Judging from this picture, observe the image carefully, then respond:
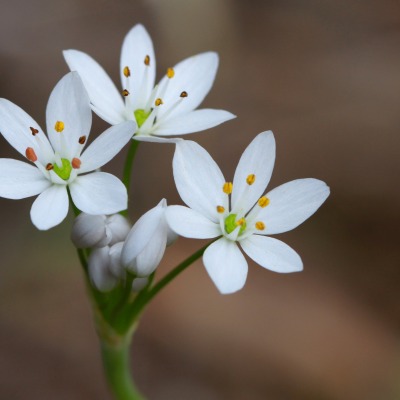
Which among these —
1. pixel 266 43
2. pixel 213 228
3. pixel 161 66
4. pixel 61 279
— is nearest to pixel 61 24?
pixel 161 66

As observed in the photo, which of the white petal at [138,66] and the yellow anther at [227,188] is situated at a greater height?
the white petal at [138,66]

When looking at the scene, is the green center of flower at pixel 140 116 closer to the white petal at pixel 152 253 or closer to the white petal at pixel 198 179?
the white petal at pixel 198 179

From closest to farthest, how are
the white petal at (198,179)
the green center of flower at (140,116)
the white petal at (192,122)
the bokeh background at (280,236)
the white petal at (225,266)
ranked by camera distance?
the white petal at (225,266) < the white petal at (198,179) < the white petal at (192,122) < the green center of flower at (140,116) < the bokeh background at (280,236)

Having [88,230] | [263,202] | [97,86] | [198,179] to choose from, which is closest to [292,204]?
[263,202]

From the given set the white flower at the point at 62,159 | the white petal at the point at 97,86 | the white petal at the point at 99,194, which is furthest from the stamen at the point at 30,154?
the white petal at the point at 97,86

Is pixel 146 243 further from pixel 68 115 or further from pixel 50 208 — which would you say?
pixel 68 115

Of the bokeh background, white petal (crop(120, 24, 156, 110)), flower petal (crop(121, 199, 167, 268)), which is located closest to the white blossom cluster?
flower petal (crop(121, 199, 167, 268))
